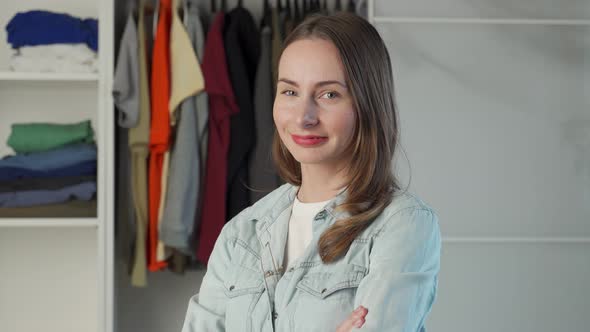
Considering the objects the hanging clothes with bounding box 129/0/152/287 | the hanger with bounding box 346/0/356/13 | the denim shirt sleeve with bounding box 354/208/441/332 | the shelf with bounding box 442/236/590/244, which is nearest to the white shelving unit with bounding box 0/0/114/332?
the hanging clothes with bounding box 129/0/152/287

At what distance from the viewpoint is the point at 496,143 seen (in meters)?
2.89

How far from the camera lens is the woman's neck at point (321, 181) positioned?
148 cm

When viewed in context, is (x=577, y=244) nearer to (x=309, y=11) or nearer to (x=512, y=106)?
(x=512, y=106)

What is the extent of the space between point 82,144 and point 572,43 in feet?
5.99

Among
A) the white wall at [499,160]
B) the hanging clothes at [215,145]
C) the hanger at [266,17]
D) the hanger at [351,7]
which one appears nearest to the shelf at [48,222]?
the hanging clothes at [215,145]

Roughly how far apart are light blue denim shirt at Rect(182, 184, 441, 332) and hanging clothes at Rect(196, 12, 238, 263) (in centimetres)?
135

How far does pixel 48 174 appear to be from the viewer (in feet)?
9.67

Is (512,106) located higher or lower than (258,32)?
lower

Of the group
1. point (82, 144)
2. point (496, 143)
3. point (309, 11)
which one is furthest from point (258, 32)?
point (496, 143)

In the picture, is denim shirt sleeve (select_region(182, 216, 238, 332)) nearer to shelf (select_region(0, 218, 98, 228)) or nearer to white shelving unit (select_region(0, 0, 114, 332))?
shelf (select_region(0, 218, 98, 228))

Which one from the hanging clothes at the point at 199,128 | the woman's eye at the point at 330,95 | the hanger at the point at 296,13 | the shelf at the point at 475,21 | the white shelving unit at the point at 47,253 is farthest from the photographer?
the white shelving unit at the point at 47,253

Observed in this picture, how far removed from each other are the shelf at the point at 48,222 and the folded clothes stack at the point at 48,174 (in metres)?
0.03

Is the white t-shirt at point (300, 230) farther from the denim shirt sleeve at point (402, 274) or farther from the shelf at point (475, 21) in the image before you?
the shelf at point (475, 21)

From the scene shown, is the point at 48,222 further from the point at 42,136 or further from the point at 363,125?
the point at 363,125
